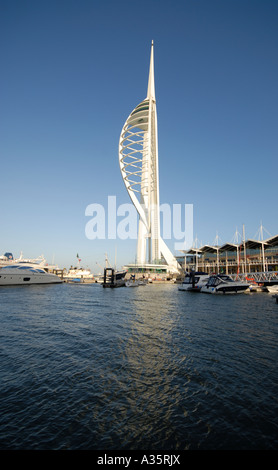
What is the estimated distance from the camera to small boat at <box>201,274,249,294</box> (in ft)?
149

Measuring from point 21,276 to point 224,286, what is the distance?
51127 mm

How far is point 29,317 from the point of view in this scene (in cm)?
2122

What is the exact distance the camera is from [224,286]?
148 ft

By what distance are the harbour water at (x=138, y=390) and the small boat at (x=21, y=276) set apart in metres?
54.2

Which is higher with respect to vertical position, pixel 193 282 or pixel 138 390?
pixel 193 282

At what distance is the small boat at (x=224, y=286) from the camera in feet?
149

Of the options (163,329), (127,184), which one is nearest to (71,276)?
(127,184)

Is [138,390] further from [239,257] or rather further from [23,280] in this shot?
[239,257]

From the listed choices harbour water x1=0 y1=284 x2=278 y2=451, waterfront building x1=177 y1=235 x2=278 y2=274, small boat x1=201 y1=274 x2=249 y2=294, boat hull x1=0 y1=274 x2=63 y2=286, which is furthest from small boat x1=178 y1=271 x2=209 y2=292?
harbour water x1=0 y1=284 x2=278 y2=451

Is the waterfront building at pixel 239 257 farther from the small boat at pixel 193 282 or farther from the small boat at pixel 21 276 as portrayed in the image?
the small boat at pixel 21 276

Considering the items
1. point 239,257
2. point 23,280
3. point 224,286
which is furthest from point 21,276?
point 239,257

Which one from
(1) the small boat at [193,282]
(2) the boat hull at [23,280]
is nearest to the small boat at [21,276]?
(2) the boat hull at [23,280]

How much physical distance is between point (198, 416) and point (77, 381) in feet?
14.2

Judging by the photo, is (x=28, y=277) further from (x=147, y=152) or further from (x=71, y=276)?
(x=147, y=152)
